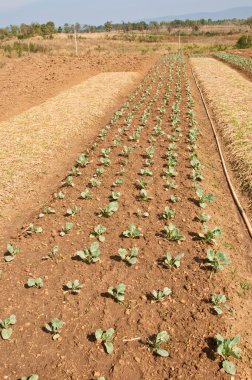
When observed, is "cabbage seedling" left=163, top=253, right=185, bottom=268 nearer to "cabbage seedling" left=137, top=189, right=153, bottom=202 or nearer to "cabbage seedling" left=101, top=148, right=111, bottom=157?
"cabbage seedling" left=137, top=189, right=153, bottom=202

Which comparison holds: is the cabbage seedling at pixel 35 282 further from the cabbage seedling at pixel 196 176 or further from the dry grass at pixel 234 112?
the dry grass at pixel 234 112

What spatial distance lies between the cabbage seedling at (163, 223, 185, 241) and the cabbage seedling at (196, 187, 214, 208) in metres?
1.48

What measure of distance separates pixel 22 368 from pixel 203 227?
4.83 m

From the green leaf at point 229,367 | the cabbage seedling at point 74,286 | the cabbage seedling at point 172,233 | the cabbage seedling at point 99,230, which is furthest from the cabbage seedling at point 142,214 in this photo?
the green leaf at point 229,367

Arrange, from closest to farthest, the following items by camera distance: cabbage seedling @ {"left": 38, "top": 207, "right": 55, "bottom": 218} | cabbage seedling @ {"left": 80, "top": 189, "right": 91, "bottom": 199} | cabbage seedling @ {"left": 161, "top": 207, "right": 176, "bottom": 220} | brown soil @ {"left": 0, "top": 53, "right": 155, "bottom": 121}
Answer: cabbage seedling @ {"left": 161, "top": 207, "right": 176, "bottom": 220} < cabbage seedling @ {"left": 38, "top": 207, "right": 55, "bottom": 218} < cabbage seedling @ {"left": 80, "top": 189, "right": 91, "bottom": 199} < brown soil @ {"left": 0, "top": 53, "right": 155, "bottom": 121}

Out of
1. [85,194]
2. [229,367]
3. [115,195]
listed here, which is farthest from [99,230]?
[229,367]

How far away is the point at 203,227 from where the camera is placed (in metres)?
7.62

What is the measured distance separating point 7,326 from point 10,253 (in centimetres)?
204

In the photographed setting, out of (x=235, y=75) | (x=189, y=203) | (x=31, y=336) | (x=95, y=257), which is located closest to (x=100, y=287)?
(x=95, y=257)

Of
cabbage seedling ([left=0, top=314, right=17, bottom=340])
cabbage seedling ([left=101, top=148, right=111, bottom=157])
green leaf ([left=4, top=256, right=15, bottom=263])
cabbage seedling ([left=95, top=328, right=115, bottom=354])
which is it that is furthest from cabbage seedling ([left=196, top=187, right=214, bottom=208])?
cabbage seedling ([left=0, top=314, right=17, bottom=340])

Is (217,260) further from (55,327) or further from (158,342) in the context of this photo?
(55,327)

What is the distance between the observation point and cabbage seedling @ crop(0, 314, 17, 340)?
4.99 metres

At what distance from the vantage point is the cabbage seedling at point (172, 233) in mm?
7109

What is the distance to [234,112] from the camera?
54.5 ft
